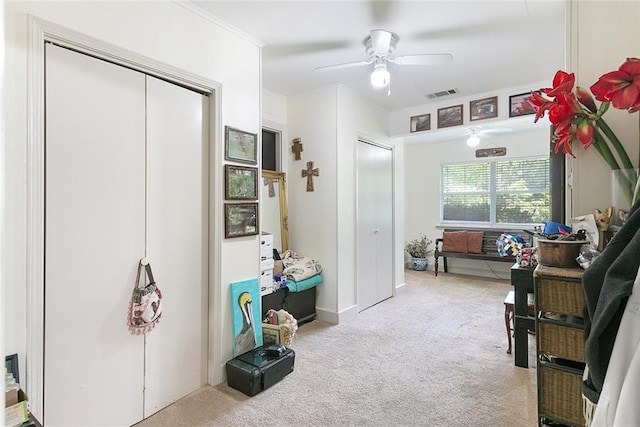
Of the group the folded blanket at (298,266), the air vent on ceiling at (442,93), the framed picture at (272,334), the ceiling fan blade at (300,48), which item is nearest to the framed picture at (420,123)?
the air vent on ceiling at (442,93)

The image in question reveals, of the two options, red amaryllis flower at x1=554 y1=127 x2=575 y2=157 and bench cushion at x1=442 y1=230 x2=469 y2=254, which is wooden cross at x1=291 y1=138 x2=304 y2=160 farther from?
bench cushion at x1=442 y1=230 x2=469 y2=254

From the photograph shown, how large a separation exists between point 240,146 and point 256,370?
5.19 ft

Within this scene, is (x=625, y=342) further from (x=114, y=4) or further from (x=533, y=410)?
(x=114, y=4)

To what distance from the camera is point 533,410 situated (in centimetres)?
203

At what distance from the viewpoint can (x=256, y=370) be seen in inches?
88.2

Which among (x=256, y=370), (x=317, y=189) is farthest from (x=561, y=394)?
(x=317, y=189)

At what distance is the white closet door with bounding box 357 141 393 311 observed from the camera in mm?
4023

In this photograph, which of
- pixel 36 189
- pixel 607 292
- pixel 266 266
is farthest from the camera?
pixel 266 266

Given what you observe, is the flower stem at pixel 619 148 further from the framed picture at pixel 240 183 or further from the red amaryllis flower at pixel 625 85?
the framed picture at pixel 240 183

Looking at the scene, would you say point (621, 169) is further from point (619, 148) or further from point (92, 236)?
point (92, 236)

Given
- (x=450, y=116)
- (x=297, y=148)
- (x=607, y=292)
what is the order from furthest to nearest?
(x=450, y=116), (x=297, y=148), (x=607, y=292)

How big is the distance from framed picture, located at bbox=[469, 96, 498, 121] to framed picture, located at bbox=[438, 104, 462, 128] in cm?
14

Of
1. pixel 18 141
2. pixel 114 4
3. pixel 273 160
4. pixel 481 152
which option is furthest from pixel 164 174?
pixel 481 152

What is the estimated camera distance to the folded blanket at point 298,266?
135 inches
